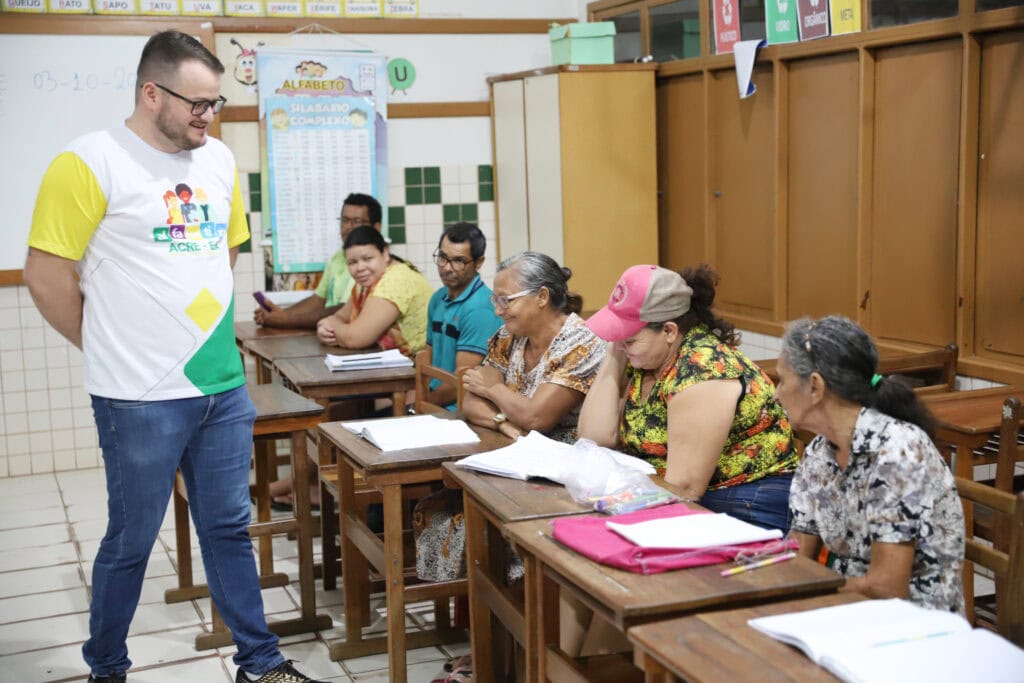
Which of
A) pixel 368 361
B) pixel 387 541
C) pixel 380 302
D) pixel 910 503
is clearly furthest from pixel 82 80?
pixel 910 503

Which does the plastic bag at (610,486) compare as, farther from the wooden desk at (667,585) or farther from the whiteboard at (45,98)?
the whiteboard at (45,98)

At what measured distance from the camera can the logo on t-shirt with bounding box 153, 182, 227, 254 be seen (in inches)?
113

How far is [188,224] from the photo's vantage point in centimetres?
291

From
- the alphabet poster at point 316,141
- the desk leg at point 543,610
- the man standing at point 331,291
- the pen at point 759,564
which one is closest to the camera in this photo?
the pen at point 759,564

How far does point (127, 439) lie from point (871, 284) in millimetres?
3096

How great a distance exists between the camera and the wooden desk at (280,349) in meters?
5.01

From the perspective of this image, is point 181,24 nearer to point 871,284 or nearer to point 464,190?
point 464,190

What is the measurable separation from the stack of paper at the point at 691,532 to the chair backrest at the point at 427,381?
1592mm

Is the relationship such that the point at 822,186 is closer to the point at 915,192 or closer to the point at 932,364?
the point at 915,192

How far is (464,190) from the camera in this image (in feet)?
22.2

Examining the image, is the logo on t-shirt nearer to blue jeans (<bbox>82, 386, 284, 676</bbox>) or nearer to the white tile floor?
blue jeans (<bbox>82, 386, 284, 676</bbox>)

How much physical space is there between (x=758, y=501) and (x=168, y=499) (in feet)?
5.03

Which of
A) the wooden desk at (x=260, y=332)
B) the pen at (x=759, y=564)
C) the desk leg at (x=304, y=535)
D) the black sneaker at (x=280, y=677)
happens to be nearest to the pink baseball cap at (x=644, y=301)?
the pen at (x=759, y=564)

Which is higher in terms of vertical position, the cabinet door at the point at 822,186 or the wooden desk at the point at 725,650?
the cabinet door at the point at 822,186
